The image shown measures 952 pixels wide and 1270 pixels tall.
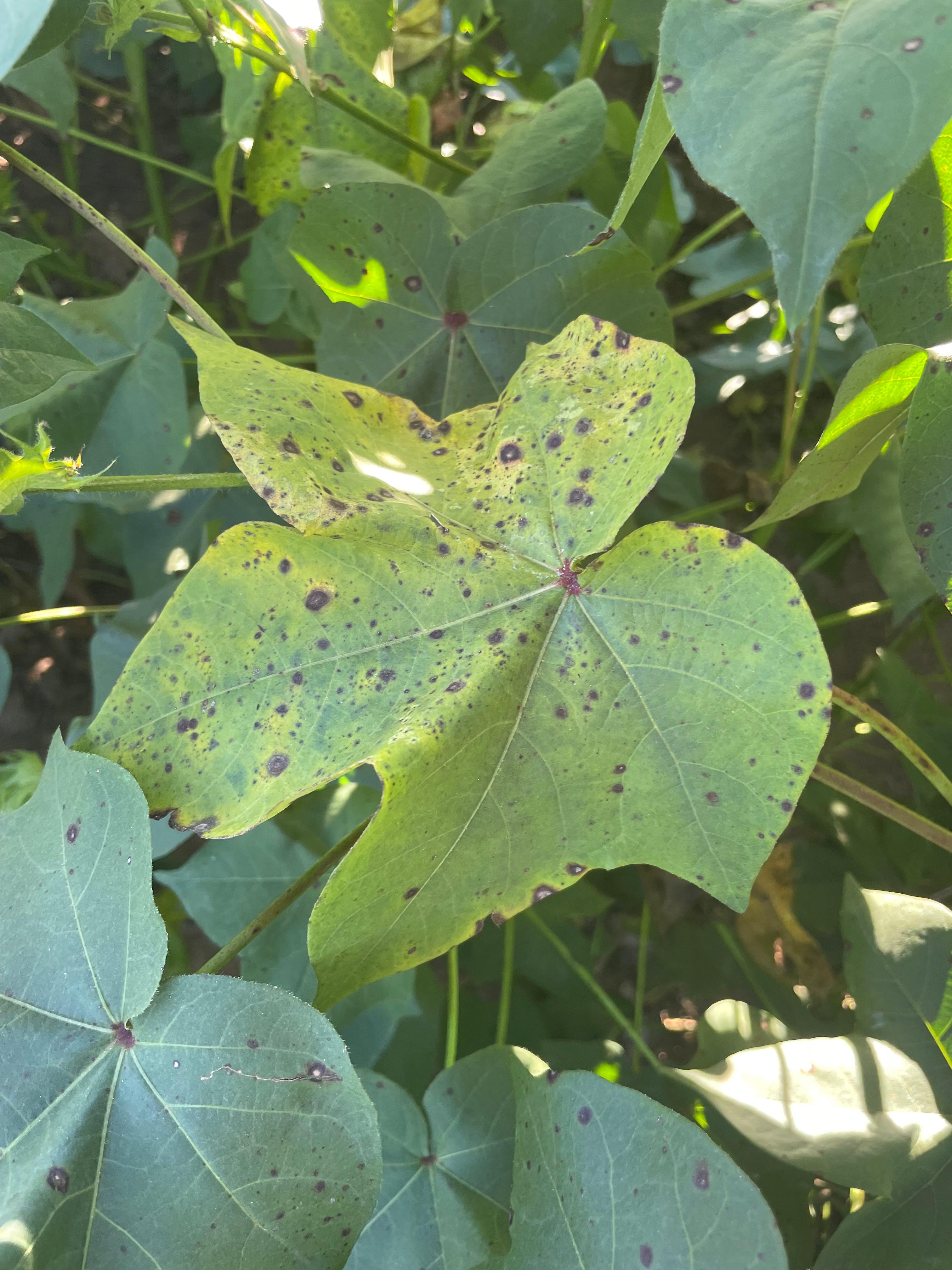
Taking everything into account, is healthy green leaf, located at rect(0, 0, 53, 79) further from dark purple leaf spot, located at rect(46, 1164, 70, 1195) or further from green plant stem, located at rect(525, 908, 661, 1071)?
green plant stem, located at rect(525, 908, 661, 1071)

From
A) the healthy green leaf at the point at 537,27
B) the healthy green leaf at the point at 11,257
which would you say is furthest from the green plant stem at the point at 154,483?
the healthy green leaf at the point at 537,27

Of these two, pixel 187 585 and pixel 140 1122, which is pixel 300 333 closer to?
pixel 187 585

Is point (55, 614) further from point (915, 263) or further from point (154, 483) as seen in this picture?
point (915, 263)

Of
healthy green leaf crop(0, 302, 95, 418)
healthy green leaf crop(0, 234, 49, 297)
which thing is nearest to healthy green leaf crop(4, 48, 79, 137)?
healthy green leaf crop(0, 234, 49, 297)

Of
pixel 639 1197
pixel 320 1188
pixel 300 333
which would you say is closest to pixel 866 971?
pixel 639 1197

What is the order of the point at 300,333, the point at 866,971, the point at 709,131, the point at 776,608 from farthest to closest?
1. the point at 300,333
2. the point at 866,971
3. the point at 776,608
4. the point at 709,131

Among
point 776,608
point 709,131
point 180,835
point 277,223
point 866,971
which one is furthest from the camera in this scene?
point 277,223

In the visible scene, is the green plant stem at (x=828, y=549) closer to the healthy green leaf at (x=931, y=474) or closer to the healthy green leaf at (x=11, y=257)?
the healthy green leaf at (x=931, y=474)

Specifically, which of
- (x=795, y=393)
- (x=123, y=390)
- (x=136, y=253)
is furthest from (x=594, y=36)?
(x=123, y=390)
